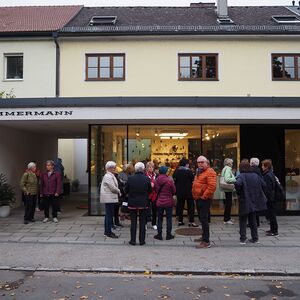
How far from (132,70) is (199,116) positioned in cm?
761

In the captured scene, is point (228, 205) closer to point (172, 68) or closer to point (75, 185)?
point (172, 68)

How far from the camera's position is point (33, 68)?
740 inches

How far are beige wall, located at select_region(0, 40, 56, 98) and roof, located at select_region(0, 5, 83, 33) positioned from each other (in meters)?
0.66

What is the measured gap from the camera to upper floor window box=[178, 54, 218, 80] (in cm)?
1831

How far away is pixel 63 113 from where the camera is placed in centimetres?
1149

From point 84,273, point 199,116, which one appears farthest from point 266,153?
point 84,273

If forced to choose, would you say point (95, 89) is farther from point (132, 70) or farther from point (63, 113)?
point (63, 113)

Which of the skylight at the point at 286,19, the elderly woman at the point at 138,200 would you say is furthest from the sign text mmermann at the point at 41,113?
the skylight at the point at 286,19

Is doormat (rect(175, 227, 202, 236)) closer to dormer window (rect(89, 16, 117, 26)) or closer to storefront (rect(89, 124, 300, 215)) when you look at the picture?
storefront (rect(89, 124, 300, 215))

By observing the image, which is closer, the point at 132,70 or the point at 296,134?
the point at 296,134

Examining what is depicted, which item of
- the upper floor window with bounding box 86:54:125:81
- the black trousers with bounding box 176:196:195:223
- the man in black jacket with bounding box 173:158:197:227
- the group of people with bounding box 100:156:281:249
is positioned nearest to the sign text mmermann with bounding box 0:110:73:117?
the group of people with bounding box 100:156:281:249

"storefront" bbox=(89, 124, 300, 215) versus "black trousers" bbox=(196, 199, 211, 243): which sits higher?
"storefront" bbox=(89, 124, 300, 215)

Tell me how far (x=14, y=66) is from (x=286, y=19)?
13.3 metres

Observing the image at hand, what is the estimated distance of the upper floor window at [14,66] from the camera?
62.6 feet
